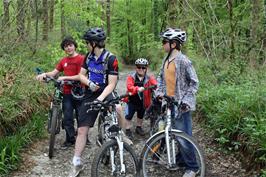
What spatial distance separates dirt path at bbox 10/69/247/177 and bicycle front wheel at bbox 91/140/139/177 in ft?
2.46

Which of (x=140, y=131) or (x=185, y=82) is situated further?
(x=140, y=131)

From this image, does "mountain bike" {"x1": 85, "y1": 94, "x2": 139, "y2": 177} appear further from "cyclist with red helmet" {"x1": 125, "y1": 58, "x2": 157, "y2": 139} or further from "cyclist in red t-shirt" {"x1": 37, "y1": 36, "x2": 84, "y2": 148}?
"cyclist with red helmet" {"x1": 125, "y1": 58, "x2": 157, "y2": 139}

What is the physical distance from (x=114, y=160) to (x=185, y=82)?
152cm

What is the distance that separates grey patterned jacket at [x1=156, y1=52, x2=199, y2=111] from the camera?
16.7ft

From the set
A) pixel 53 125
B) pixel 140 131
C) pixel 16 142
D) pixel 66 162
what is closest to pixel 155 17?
pixel 140 131

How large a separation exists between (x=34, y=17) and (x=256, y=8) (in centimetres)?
880

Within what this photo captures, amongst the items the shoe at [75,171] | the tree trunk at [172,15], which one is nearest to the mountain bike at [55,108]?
the shoe at [75,171]

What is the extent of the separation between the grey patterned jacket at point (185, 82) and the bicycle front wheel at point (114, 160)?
1.06 m

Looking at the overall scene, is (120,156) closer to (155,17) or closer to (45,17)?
(45,17)

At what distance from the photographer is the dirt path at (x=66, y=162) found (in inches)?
231

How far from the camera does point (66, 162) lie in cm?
654

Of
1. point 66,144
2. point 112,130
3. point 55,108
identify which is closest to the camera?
point 112,130

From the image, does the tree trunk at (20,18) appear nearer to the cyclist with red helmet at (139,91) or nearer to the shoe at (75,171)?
the cyclist with red helmet at (139,91)

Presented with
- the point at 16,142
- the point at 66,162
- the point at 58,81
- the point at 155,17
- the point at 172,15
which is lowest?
the point at 66,162
